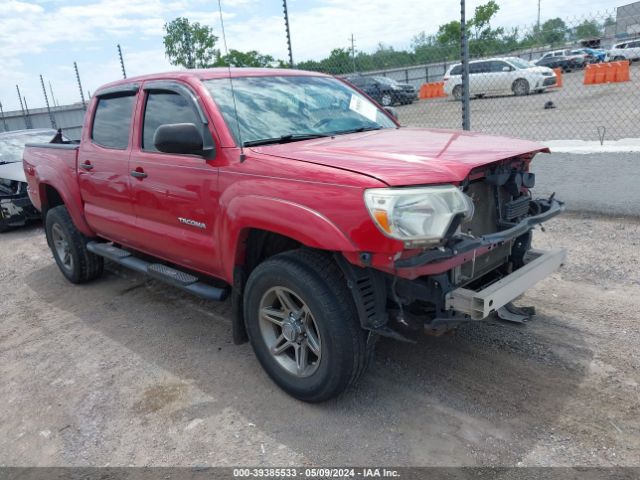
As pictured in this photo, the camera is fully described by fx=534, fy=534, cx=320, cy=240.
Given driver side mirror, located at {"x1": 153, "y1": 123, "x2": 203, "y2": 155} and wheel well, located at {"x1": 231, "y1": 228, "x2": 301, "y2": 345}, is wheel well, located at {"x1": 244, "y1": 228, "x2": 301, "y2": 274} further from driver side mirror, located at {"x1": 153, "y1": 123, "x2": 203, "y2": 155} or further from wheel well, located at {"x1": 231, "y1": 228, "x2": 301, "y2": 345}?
driver side mirror, located at {"x1": 153, "y1": 123, "x2": 203, "y2": 155}

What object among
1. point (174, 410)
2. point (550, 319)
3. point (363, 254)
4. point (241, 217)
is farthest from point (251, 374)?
point (550, 319)

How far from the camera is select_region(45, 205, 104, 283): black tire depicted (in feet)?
18.3

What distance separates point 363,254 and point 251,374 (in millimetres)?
1493

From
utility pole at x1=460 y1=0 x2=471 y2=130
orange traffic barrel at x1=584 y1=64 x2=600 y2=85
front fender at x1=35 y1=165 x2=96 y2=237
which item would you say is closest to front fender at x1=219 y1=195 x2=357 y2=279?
front fender at x1=35 y1=165 x2=96 y2=237

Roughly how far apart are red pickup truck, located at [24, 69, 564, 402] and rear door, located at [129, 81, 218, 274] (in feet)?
0.05

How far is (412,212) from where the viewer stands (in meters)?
2.61

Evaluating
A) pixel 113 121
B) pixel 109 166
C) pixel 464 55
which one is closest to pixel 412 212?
pixel 109 166

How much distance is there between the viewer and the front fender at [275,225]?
274 cm

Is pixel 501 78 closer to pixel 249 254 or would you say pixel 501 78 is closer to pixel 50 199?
pixel 50 199

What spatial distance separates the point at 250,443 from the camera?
2.96 metres

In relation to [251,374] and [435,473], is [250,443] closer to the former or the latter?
[251,374]

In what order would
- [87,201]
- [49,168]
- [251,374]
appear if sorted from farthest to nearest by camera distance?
[49,168] → [87,201] → [251,374]

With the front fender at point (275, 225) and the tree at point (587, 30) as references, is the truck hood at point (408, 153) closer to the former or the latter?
the front fender at point (275, 225)

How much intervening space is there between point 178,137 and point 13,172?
6.69 m
